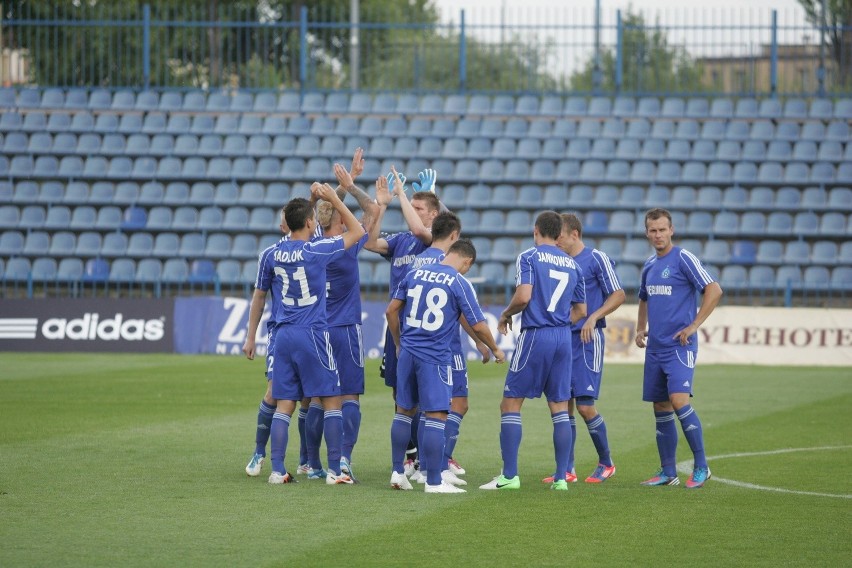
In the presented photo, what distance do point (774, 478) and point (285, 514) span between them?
13.2 ft

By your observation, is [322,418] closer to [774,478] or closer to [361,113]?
[774,478]

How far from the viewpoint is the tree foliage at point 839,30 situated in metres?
28.5

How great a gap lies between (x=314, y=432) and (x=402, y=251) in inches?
63.5

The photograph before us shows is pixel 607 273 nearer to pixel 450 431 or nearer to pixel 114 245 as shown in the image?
pixel 450 431

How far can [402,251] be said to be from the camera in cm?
998

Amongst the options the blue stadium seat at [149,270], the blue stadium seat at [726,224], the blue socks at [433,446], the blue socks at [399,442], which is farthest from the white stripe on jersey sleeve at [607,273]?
the blue stadium seat at [149,270]

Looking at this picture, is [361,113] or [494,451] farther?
[361,113]

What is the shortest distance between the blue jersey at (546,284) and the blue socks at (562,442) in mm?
687

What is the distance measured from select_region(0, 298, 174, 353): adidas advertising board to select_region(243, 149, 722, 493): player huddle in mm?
12585

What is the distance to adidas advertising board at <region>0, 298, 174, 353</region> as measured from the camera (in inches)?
864

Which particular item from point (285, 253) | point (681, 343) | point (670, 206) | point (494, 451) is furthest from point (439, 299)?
point (670, 206)

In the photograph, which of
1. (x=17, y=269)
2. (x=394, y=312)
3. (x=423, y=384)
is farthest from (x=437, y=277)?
(x=17, y=269)

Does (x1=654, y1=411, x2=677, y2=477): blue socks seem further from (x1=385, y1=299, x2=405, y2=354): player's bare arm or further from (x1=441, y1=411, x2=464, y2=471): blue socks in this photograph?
(x1=385, y1=299, x2=405, y2=354): player's bare arm

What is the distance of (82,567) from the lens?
6.23 m
